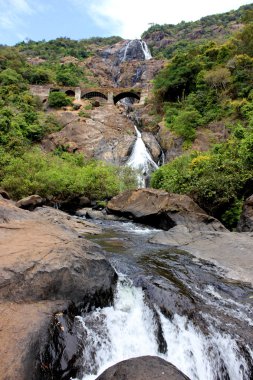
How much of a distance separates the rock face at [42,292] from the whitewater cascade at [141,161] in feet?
73.9

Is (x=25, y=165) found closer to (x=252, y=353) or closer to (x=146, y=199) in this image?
(x=146, y=199)

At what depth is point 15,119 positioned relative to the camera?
37.7 m

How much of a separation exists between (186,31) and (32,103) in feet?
248

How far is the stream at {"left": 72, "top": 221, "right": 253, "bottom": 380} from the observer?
5863 millimetres

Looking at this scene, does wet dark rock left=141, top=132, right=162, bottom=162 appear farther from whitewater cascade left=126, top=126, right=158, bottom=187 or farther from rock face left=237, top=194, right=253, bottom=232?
rock face left=237, top=194, right=253, bottom=232

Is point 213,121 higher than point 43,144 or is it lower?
higher

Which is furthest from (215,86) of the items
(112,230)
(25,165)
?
(112,230)

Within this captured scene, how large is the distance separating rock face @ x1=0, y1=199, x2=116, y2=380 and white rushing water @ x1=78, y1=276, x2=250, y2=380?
1.36 feet

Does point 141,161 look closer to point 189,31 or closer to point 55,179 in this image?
point 55,179

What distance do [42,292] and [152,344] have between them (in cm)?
249

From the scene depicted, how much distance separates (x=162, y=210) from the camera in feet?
57.3

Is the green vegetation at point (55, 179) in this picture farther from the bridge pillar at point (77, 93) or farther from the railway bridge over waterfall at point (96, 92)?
the railway bridge over waterfall at point (96, 92)

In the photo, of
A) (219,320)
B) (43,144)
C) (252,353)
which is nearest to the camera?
(252,353)

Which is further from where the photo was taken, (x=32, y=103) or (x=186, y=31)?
(x=186, y=31)
